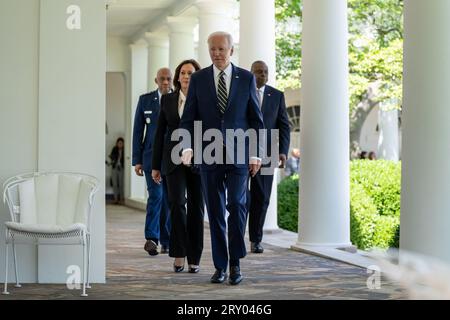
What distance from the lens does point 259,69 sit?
1023 cm

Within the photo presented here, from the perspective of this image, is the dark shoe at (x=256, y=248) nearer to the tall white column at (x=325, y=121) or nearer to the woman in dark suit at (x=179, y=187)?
the tall white column at (x=325, y=121)

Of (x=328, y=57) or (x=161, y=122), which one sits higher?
(x=328, y=57)

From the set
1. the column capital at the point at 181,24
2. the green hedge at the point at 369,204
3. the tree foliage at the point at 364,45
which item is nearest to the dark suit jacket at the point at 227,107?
the green hedge at the point at 369,204

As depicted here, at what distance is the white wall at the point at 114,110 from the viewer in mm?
31406

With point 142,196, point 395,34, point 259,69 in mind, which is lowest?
point 142,196

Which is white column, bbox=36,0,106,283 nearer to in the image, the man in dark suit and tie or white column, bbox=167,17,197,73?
the man in dark suit and tie

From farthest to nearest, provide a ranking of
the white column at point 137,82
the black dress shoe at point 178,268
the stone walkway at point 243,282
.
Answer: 1. the white column at point 137,82
2. the black dress shoe at point 178,268
3. the stone walkway at point 243,282

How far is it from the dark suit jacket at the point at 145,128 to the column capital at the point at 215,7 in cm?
685

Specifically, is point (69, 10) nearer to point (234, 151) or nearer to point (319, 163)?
point (234, 151)

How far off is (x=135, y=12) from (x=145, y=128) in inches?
483

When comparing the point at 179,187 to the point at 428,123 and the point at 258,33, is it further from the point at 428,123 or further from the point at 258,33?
the point at 258,33

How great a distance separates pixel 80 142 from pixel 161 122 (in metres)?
1.51
